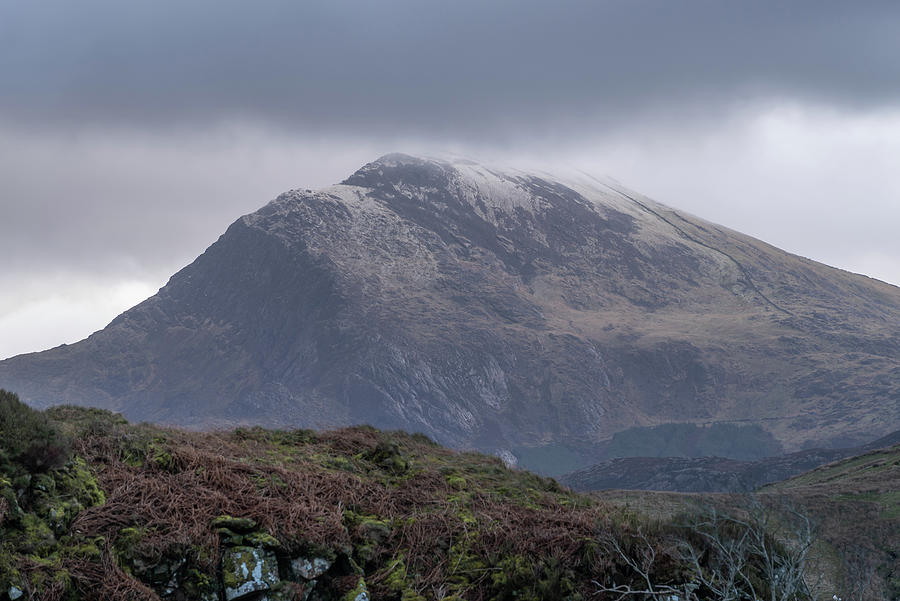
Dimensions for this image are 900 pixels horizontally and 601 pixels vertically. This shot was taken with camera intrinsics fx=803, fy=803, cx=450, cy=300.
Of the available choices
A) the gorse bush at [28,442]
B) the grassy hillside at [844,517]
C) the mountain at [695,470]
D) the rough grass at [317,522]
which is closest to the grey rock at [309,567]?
the rough grass at [317,522]

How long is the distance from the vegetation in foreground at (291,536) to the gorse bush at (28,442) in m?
0.02

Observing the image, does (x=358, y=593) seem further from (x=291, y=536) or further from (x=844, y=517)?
(x=844, y=517)

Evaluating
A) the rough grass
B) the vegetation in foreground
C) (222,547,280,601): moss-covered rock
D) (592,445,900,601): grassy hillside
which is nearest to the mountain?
(592,445,900,601): grassy hillside

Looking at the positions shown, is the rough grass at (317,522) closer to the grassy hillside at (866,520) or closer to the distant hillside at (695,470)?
the grassy hillside at (866,520)

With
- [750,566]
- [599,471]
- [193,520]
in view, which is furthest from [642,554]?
[599,471]

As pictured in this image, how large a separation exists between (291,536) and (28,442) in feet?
13.4

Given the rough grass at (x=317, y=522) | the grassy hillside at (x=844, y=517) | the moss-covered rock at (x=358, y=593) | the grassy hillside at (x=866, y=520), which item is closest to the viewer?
the rough grass at (x=317, y=522)

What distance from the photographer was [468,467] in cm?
1850

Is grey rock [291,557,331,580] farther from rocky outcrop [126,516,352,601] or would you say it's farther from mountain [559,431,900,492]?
mountain [559,431,900,492]

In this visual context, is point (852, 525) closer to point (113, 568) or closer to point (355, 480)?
point (355, 480)

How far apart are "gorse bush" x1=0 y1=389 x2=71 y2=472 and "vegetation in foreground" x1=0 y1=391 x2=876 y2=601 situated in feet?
0.06

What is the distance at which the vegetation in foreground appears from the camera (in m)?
11.1

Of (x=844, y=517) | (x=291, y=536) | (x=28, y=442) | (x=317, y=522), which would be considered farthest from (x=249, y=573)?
(x=844, y=517)

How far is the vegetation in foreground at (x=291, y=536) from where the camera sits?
11.1 metres
